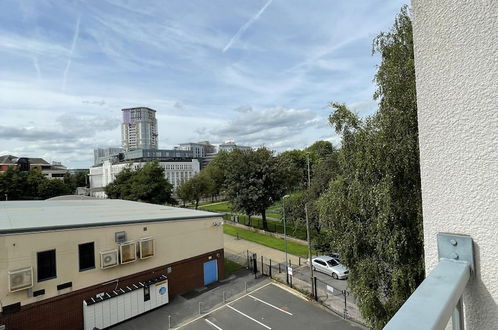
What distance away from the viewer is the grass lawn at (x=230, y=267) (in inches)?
834

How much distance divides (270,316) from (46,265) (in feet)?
34.6

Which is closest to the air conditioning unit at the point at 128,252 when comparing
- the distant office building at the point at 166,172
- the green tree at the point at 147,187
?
the green tree at the point at 147,187

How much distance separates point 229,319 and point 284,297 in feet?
12.3

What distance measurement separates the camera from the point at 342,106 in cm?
970

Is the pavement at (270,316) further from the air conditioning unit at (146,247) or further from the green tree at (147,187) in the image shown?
the green tree at (147,187)

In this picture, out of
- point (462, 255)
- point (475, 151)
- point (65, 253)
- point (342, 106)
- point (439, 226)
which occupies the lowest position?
point (65, 253)

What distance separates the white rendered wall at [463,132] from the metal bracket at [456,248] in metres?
0.02

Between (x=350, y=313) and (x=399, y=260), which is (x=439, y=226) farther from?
(x=350, y=313)

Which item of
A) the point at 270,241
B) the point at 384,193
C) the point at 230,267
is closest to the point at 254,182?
the point at 270,241

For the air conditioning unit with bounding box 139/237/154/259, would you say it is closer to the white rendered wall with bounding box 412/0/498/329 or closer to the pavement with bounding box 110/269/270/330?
the pavement with bounding box 110/269/270/330

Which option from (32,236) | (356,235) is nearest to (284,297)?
(356,235)

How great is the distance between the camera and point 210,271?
19453 mm

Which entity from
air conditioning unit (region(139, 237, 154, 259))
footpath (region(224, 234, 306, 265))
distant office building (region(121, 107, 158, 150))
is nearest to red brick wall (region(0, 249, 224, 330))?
air conditioning unit (region(139, 237, 154, 259))

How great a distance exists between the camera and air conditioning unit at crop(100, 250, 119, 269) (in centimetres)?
1452
